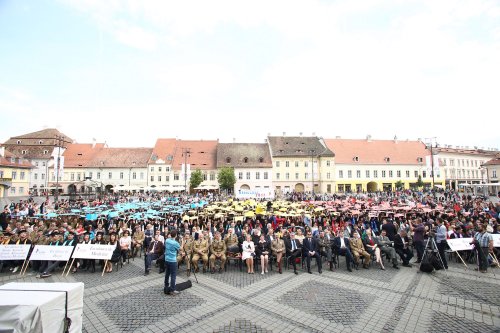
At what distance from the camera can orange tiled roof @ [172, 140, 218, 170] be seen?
5666 cm

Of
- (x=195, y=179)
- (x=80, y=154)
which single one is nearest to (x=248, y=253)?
(x=195, y=179)

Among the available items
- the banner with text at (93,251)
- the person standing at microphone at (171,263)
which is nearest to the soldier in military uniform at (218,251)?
the person standing at microphone at (171,263)

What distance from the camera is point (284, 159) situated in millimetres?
57031

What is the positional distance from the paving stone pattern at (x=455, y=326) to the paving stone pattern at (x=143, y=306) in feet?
18.5

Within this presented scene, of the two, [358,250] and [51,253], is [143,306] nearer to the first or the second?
[51,253]

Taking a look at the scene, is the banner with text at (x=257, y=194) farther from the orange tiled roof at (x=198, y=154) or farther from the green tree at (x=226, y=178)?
the orange tiled roof at (x=198, y=154)

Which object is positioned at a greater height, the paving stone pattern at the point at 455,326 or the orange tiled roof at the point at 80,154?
the orange tiled roof at the point at 80,154

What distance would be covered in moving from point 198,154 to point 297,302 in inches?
2104

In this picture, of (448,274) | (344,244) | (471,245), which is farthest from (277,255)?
(471,245)

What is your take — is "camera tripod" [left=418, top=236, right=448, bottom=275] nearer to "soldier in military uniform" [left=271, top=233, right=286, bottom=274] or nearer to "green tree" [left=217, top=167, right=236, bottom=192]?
"soldier in military uniform" [left=271, top=233, right=286, bottom=274]

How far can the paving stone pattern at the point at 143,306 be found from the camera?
6309 mm

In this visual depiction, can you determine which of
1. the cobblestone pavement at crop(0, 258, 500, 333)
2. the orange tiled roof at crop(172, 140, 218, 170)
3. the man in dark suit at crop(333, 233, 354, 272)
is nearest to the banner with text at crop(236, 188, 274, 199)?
the man in dark suit at crop(333, 233, 354, 272)

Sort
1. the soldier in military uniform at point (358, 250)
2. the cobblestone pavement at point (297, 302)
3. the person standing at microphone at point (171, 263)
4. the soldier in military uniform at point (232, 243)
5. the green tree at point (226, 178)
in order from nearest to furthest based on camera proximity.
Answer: the cobblestone pavement at point (297, 302) < the person standing at microphone at point (171, 263) < the soldier in military uniform at point (358, 250) < the soldier in military uniform at point (232, 243) < the green tree at point (226, 178)

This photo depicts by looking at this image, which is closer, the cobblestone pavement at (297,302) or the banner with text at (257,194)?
the cobblestone pavement at (297,302)
